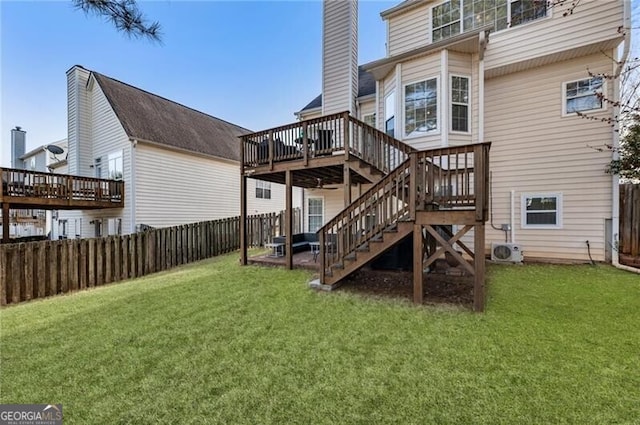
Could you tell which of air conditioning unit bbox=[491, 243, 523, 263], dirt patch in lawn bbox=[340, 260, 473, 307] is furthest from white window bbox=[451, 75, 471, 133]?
dirt patch in lawn bbox=[340, 260, 473, 307]

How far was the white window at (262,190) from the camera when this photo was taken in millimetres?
18855

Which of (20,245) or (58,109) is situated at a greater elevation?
(58,109)

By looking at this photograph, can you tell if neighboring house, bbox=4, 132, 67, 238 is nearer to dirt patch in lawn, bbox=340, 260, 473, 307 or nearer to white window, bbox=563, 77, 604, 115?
dirt patch in lawn, bbox=340, 260, 473, 307

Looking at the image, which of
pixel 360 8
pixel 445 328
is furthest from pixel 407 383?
pixel 360 8

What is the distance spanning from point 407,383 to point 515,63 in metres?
9.14

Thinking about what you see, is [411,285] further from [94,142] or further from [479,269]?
[94,142]

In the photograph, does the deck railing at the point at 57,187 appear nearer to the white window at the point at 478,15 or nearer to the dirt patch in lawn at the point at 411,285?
the dirt patch in lawn at the point at 411,285

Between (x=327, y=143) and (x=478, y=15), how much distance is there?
20.1 feet

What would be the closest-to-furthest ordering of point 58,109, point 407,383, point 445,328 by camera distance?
point 407,383, point 445,328, point 58,109

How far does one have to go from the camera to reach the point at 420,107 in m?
8.40

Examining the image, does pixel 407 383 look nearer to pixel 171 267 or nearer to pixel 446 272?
pixel 446 272

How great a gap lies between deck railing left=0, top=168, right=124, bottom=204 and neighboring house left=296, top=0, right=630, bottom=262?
40.9ft

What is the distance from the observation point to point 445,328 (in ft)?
12.9

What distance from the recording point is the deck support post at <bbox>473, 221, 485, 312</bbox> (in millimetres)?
4406
